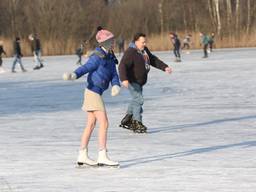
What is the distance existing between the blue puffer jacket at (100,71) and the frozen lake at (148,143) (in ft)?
2.93

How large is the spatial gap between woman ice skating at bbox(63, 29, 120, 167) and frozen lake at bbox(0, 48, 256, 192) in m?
0.18

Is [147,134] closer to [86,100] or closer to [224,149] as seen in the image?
[224,149]

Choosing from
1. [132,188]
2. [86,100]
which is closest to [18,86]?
[86,100]

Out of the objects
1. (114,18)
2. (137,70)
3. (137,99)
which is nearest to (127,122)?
(137,99)

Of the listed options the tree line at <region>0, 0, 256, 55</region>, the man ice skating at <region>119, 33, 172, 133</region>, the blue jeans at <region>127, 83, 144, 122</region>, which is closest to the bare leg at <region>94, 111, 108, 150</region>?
the man ice skating at <region>119, 33, 172, 133</region>

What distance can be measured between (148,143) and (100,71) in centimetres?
232

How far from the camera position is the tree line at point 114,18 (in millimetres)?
59688

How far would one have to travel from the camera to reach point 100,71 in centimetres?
822

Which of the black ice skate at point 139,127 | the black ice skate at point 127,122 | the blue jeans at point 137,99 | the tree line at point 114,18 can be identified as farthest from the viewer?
the tree line at point 114,18

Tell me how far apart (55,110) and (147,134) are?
425cm

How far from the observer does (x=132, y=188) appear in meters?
6.84

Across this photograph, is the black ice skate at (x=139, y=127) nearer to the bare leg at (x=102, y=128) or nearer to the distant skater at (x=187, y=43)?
the bare leg at (x=102, y=128)

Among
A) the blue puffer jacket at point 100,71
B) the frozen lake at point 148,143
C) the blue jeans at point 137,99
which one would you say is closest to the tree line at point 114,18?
the frozen lake at point 148,143

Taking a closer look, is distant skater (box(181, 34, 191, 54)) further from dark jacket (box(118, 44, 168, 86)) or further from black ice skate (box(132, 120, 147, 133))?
black ice skate (box(132, 120, 147, 133))
